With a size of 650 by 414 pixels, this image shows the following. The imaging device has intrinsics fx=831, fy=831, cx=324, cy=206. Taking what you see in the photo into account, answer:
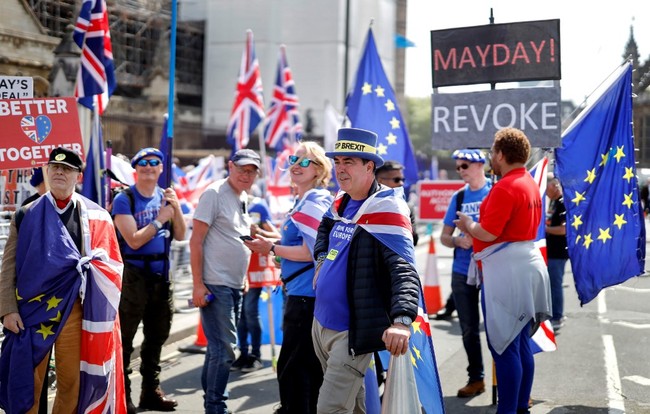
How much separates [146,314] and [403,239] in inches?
110

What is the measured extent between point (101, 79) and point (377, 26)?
40236 millimetres

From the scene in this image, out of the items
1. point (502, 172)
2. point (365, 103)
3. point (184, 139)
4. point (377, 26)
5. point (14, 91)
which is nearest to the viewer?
point (502, 172)

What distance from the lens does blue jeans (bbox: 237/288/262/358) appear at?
7992 millimetres

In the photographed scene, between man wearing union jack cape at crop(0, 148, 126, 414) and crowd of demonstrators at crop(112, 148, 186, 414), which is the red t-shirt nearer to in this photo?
crowd of demonstrators at crop(112, 148, 186, 414)

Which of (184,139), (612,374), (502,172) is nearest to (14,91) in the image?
(502,172)

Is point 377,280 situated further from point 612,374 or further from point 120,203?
point 612,374

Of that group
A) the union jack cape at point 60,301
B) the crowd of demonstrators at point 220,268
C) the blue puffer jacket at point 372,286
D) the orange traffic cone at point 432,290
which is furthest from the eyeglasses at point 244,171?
the orange traffic cone at point 432,290

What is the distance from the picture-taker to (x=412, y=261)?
13.8 feet

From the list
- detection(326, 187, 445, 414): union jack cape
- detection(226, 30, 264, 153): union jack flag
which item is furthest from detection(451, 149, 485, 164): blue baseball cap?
detection(226, 30, 264, 153): union jack flag

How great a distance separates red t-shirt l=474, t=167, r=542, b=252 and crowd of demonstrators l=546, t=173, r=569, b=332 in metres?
4.77

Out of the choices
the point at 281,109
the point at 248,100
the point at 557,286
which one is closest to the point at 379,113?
the point at 557,286

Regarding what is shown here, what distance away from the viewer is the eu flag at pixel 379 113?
9.79m

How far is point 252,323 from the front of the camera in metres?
7.99

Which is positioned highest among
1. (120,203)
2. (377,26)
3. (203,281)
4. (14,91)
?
(377,26)
